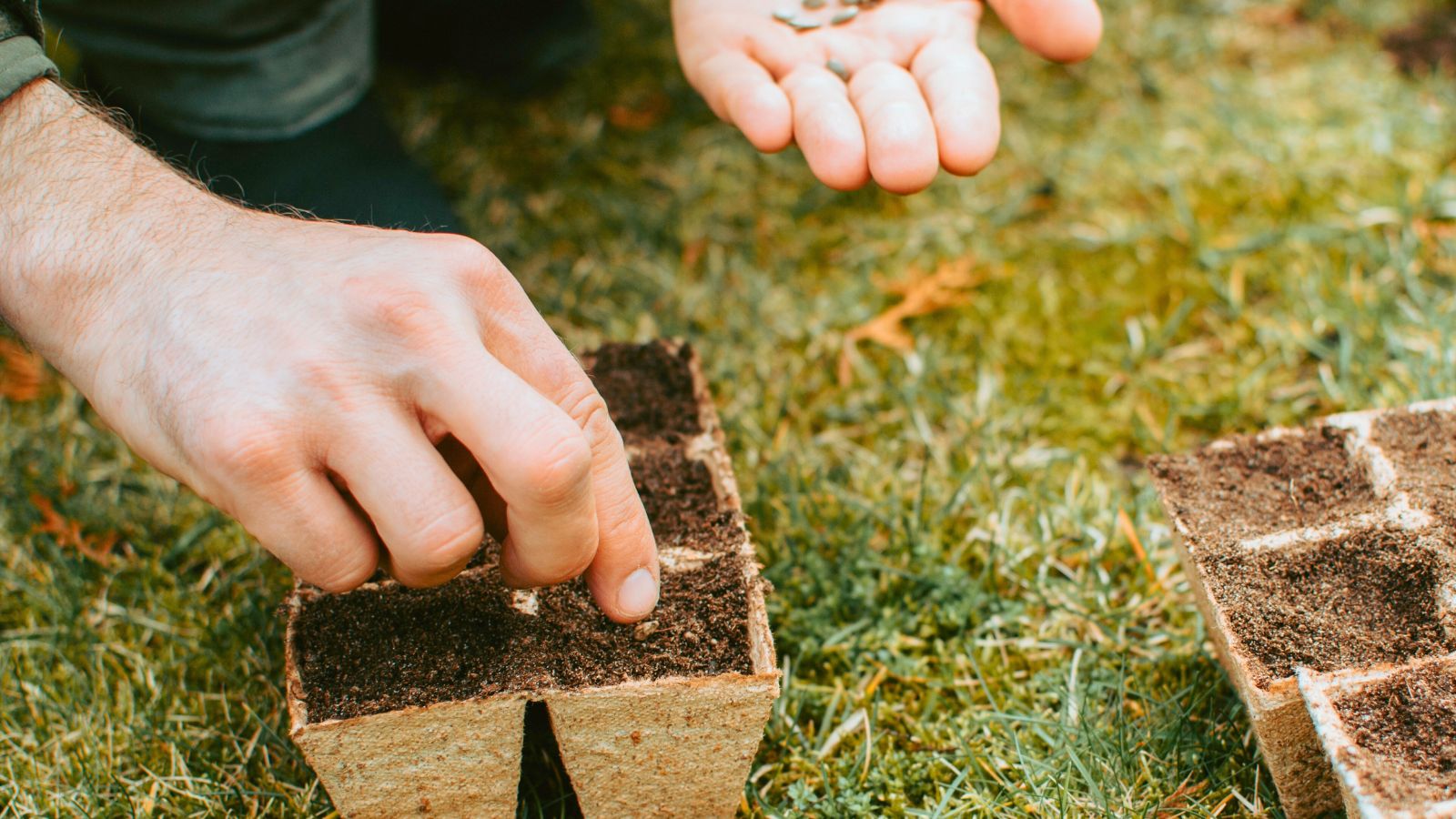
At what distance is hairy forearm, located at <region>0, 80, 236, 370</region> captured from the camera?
5.02 feet

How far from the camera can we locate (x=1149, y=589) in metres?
2.00

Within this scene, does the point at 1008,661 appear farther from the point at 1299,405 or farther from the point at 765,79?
the point at 765,79

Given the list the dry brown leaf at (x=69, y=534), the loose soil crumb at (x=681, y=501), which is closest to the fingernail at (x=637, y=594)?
the loose soil crumb at (x=681, y=501)

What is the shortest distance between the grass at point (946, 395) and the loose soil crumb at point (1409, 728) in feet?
0.97

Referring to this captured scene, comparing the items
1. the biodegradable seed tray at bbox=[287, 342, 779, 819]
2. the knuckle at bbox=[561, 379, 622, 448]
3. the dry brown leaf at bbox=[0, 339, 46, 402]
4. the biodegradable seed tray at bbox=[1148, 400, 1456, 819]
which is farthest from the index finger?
the dry brown leaf at bbox=[0, 339, 46, 402]

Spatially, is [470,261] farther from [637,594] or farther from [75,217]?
[75,217]

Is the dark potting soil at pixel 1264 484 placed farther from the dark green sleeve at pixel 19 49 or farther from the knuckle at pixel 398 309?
the dark green sleeve at pixel 19 49

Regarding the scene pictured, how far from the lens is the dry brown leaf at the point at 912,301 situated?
2680 millimetres

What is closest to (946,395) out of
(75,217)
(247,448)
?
(247,448)

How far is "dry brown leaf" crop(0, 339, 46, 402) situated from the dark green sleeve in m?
1.01

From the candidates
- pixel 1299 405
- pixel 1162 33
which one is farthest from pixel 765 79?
pixel 1162 33

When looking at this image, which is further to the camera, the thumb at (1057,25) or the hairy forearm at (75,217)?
the thumb at (1057,25)

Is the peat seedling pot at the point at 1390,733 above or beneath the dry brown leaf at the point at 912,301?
above

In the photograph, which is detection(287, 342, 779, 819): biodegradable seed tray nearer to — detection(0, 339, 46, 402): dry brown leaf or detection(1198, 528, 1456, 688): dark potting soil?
detection(1198, 528, 1456, 688): dark potting soil
